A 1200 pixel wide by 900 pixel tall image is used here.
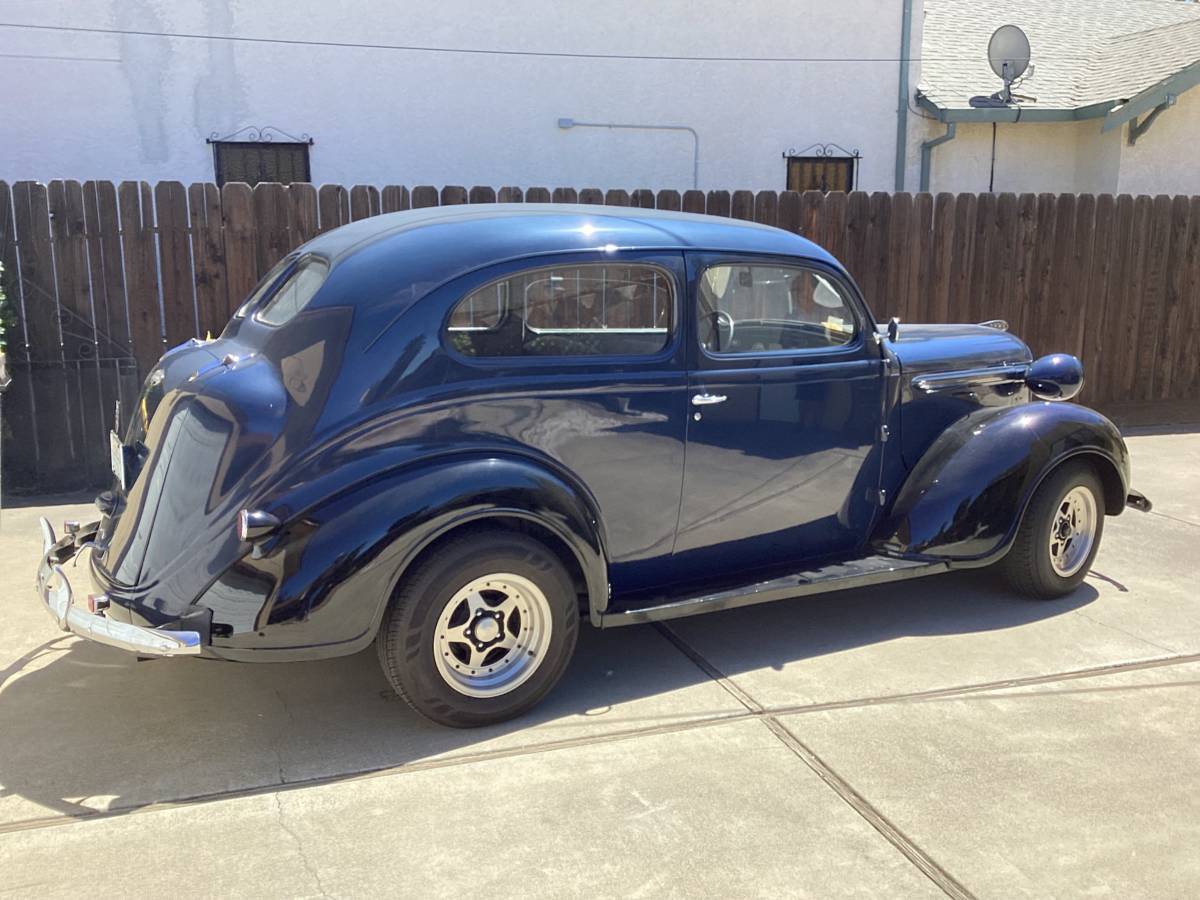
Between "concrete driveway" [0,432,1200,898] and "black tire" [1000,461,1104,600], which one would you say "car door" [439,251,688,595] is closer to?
"concrete driveway" [0,432,1200,898]

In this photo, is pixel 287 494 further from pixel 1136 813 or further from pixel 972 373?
pixel 972 373

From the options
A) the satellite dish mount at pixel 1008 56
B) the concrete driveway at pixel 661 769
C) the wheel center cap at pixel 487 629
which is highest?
the satellite dish mount at pixel 1008 56

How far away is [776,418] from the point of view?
184 inches

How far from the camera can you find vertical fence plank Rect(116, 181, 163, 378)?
7.38m

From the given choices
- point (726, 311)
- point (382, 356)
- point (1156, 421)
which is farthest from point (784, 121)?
point (382, 356)

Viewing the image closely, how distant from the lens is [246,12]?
10.3 metres

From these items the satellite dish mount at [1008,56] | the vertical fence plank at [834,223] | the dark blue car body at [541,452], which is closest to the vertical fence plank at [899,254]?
the vertical fence plank at [834,223]

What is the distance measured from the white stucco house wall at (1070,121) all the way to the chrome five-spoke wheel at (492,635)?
10.4 meters

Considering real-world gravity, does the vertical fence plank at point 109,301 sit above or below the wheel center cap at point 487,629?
above

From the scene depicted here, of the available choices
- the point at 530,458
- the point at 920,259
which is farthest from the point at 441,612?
the point at 920,259

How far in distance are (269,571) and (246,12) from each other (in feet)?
27.8

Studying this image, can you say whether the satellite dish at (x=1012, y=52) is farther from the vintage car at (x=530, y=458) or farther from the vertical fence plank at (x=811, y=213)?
the vintage car at (x=530, y=458)

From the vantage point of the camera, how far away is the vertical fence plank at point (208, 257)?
7488mm

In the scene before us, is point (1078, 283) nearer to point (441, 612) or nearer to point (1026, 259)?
point (1026, 259)
